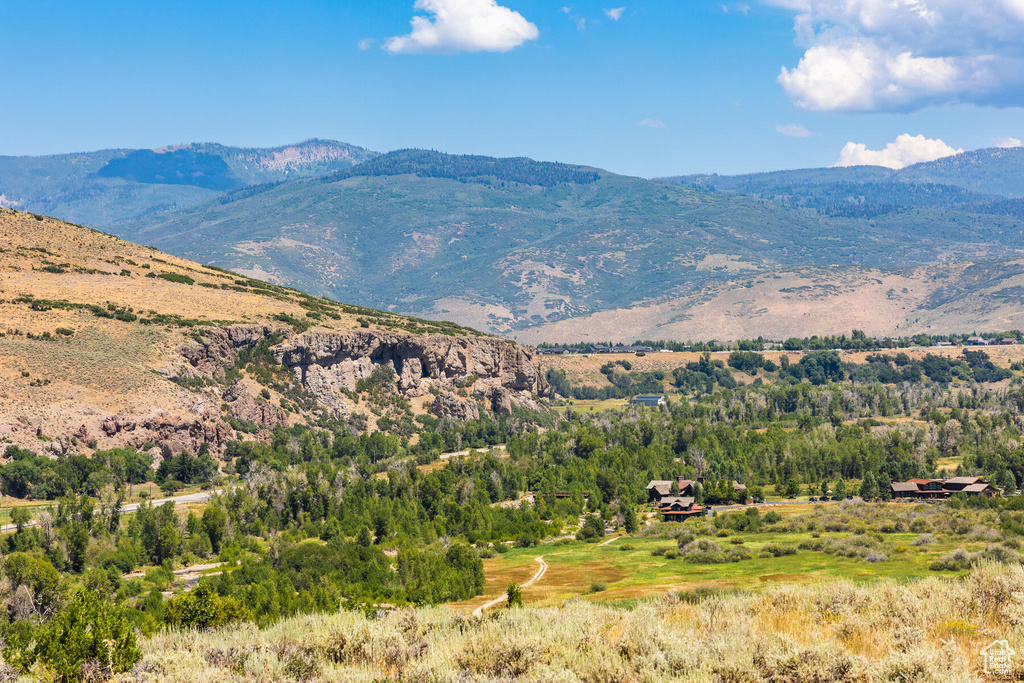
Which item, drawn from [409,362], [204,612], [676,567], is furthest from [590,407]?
[204,612]

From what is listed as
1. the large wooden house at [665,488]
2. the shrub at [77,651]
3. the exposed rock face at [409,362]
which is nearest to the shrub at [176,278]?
the exposed rock face at [409,362]

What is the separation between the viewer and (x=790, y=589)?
38.4m

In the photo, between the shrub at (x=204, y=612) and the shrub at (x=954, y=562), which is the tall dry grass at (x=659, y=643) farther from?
the shrub at (x=954, y=562)

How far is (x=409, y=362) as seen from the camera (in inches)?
5773

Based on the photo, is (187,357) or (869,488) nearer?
(869,488)

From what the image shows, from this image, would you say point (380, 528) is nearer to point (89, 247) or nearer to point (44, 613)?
point (44, 613)

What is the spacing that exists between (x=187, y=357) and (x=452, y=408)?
40091mm

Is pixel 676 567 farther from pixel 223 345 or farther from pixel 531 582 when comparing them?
pixel 223 345

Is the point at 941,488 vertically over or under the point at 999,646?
under

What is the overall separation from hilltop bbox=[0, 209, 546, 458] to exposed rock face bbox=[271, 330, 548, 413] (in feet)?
0.67

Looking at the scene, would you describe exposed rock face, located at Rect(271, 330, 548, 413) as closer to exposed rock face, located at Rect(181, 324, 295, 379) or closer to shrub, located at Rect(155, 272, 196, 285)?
exposed rock face, located at Rect(181, 324, 295, 379)

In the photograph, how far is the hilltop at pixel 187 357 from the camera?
341 feet

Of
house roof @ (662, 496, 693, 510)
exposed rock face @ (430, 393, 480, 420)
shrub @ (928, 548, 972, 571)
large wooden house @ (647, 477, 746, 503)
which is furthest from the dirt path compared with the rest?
exposed rock face @ (430, 393, 480, 420)

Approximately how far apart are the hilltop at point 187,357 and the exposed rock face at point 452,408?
233 millimetres
